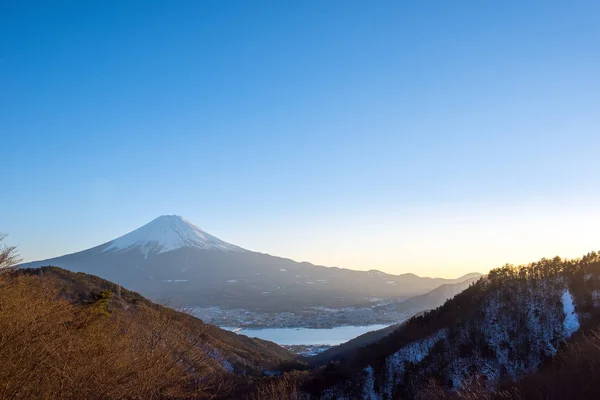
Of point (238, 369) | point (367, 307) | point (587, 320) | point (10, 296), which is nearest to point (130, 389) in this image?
point (10, 296)

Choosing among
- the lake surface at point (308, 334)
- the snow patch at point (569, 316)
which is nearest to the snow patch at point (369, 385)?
the snow patch at point (569, 316)

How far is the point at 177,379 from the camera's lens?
13.4 meters

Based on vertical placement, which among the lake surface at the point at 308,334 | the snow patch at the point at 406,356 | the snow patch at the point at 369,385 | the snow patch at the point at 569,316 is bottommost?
the lake surface at the point at 308,334

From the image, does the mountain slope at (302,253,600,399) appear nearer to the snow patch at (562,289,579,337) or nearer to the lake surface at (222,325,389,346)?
the snow patch at (562,289,579,337)

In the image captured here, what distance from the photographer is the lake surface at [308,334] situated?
83.8m

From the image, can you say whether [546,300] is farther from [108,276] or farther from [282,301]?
[108,276]

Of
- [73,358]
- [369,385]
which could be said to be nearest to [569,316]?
[369,385]

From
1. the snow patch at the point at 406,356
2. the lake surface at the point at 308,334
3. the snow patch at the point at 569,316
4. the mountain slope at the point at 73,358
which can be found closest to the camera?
the mountain slope at the point at 73,358

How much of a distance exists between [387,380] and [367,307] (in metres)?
122

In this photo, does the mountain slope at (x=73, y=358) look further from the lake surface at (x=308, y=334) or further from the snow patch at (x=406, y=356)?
the lake surface at (x=308, y=334)

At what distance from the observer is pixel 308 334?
96.5 metres

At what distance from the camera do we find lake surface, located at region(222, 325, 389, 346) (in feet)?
275

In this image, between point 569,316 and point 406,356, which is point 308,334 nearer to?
point 406,356

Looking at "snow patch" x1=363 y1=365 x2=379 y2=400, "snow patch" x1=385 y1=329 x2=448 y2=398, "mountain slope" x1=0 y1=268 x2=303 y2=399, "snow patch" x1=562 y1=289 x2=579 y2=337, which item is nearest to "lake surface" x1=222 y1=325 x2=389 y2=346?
"snow patch" x1=363 y1=365 x2=379 y2=400
